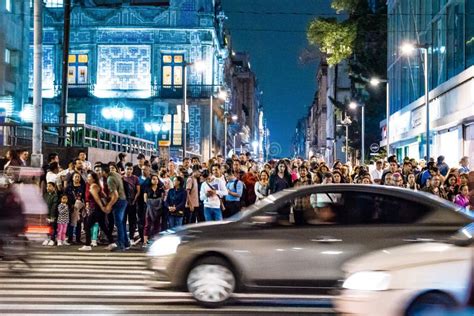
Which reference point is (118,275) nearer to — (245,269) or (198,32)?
(245,269)

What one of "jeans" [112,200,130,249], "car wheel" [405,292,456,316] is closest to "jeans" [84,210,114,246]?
"jeans" [112,200,130,249]

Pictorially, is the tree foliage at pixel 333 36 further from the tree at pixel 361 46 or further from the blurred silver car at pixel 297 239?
the blurred silver car at pixel 297 239

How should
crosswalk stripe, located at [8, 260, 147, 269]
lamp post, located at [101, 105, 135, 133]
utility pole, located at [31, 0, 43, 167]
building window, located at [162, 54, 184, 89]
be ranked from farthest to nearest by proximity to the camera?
building window, located at [162, 54, 184, 89] < lamp post, located at [101, 105, 135, 133] < utility pole, located at [31, 0, 43, 167] < crosswalk stripe, located at [8, 260, 147, 269]

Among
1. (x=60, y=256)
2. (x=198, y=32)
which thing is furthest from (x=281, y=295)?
(x=198, y=32)

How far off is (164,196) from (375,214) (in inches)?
339

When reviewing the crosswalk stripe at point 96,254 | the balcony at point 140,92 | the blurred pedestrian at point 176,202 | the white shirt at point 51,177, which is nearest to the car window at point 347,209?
the crosswalk stripe at point 96,254

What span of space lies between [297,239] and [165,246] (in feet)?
5.82

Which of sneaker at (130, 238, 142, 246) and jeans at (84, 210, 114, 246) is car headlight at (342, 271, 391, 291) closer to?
jeans at (84, 210, 114, 246)

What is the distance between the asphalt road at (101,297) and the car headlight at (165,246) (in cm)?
67

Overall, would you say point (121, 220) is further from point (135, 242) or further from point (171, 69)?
point (171, 69)

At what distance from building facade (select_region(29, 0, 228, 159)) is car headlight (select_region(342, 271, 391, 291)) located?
60009 millimetres

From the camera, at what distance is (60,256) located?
660 inches

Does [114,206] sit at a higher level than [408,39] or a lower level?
lower

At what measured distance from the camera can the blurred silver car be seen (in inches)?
429
